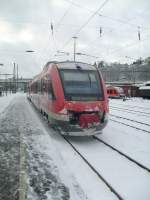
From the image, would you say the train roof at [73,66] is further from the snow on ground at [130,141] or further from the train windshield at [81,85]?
the snow on ground at [130,141]

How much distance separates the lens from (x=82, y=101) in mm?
10906

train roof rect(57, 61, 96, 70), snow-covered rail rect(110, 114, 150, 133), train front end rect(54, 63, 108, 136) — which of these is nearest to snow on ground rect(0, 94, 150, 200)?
train front end rect(54, 63, 108, 136)

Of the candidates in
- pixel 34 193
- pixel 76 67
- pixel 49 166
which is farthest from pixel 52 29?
pixel 34 193

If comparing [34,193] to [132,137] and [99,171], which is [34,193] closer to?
[99,171]

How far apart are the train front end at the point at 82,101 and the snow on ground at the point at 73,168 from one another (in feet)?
1.96

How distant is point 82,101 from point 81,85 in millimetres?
817

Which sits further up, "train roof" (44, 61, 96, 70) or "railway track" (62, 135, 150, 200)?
"train roof" (44, 61, 96, 70)

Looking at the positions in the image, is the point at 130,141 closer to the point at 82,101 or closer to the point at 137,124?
the point at 82,101

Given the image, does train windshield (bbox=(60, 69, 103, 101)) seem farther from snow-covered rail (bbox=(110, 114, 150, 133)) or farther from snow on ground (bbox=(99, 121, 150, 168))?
snow-covered rail (bbox=(110, 114, 150, 133))

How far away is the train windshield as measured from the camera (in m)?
11.1

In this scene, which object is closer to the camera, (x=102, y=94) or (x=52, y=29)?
(x=102, y=94)

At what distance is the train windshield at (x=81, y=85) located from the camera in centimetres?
1112

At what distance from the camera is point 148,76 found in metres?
96.9

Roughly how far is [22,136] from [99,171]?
506 cm
